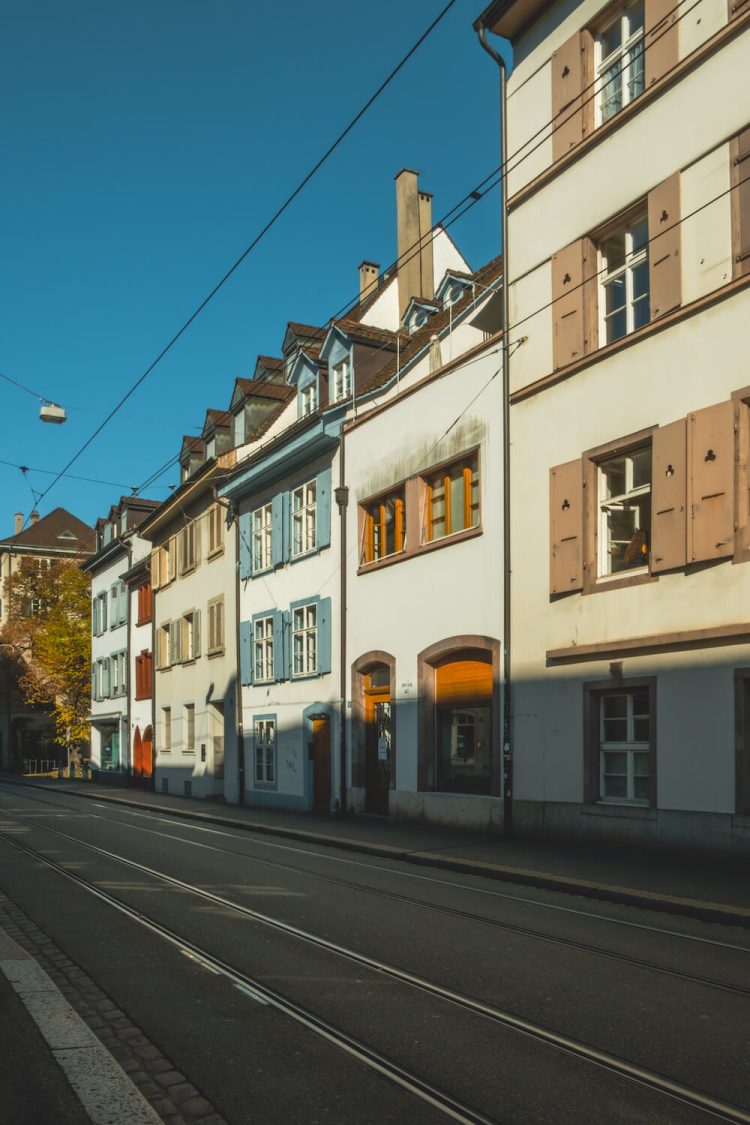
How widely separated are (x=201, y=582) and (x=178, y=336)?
1515 centimetres

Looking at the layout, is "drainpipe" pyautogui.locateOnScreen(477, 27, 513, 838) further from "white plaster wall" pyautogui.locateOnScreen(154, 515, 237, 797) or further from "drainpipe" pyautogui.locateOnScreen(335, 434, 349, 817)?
"white plaster wall" pyautogui.locateOnScreen(154, 515, 237, 797)

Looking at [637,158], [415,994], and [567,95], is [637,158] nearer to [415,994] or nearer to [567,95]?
[567,95]

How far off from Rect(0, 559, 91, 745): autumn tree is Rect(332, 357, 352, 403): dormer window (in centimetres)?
3378

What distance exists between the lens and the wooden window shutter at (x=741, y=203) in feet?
46.0

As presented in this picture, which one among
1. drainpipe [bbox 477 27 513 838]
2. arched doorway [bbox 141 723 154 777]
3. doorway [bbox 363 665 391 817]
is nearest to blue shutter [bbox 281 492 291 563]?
doorway [bbox 363 665 391 817]

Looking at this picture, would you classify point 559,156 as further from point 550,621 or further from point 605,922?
point 605,922

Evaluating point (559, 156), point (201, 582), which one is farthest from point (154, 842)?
point (201, 582)

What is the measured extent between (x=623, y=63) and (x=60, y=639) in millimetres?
46878

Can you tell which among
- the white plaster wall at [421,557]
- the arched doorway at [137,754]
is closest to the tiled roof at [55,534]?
the arched doorway at [137,754]

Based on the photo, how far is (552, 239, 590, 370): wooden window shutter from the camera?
56.0ft

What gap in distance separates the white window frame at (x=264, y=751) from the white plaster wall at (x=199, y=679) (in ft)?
7.18

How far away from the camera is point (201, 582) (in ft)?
119

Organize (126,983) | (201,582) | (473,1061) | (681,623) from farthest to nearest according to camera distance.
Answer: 1. (201,582)
2. (681,623)
3. (126,983)
4. (473,1061)

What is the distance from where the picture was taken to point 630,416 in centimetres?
1580
